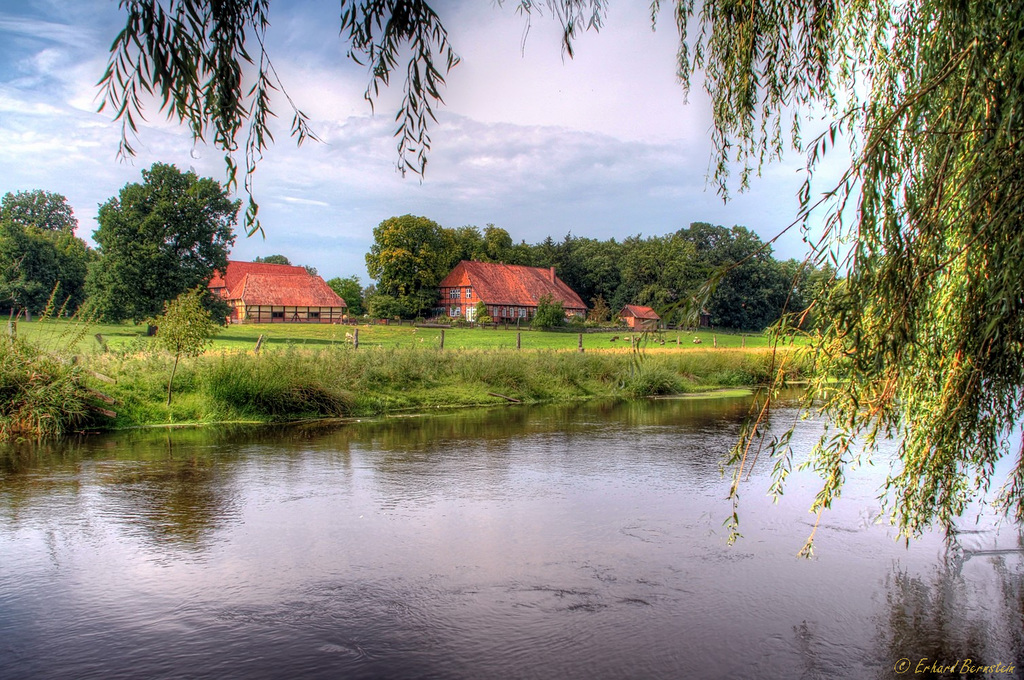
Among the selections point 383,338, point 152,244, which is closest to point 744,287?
point 383,338

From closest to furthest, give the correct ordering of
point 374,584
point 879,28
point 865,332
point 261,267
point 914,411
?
point 865,332, point 914,411, point 879,28, point 374,584, point 261,267

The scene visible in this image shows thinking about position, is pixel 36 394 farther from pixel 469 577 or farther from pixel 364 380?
pixel 469 577

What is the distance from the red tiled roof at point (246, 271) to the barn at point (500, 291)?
48.3ft

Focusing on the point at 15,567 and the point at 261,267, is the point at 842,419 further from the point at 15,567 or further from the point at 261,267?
the point at 261,267

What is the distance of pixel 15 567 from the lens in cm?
789

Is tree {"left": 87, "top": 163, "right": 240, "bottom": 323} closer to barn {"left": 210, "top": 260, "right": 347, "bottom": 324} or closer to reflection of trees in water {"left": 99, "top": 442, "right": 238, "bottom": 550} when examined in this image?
barn {"left": 210, "top": 260, "right": 347, "bottom": 324}

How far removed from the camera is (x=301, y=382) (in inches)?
789

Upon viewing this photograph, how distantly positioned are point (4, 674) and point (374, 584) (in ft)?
10.4

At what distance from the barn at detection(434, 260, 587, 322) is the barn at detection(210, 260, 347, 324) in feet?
40.4

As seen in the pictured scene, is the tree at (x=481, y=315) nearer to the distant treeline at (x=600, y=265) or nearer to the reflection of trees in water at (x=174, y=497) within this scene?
the distant treeline at (x=600, y=265)

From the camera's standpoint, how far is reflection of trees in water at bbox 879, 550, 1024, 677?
19.8 ft

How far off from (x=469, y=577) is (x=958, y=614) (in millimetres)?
4678

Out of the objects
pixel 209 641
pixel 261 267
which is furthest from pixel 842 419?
pixel 261 267

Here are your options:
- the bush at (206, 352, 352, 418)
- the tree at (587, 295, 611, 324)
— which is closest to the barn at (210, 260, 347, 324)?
the tree at (587, 295, 611, 324)
